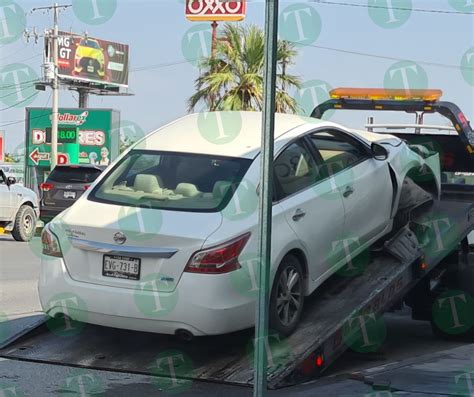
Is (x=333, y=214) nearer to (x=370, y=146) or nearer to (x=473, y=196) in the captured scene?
(x=370, y=146)

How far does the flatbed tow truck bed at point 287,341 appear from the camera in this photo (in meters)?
5.75

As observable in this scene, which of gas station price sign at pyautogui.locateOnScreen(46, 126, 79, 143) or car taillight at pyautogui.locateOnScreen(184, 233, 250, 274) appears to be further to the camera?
gas station price sign at pyautogui.locateOnScreen(46, 126, 79, 143)

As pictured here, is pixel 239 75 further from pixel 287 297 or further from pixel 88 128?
pixel 88 128

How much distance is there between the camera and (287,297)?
20.2 feet

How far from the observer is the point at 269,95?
163 inches

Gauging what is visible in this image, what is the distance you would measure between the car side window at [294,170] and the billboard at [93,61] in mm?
55999

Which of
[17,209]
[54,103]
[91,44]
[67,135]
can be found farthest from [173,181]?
[91,44]

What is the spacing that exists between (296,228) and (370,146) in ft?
5.20

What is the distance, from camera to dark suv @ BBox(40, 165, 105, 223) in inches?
817

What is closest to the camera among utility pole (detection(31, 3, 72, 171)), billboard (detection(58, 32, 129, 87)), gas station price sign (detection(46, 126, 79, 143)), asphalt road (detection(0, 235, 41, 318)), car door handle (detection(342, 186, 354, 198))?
car door handle (detection(342, 186, 354, 198))

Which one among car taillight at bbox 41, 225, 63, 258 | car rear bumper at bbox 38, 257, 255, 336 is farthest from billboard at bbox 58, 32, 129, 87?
car rear bumper at bbox 38, 257, 255, 336

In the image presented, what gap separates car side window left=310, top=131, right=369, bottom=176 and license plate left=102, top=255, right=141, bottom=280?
1925 millimetres

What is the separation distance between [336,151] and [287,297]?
65.2 inches

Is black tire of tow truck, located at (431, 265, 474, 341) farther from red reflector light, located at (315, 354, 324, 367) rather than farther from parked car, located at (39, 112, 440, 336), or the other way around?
red reflector light, located at (315, 354, 324, 367)
